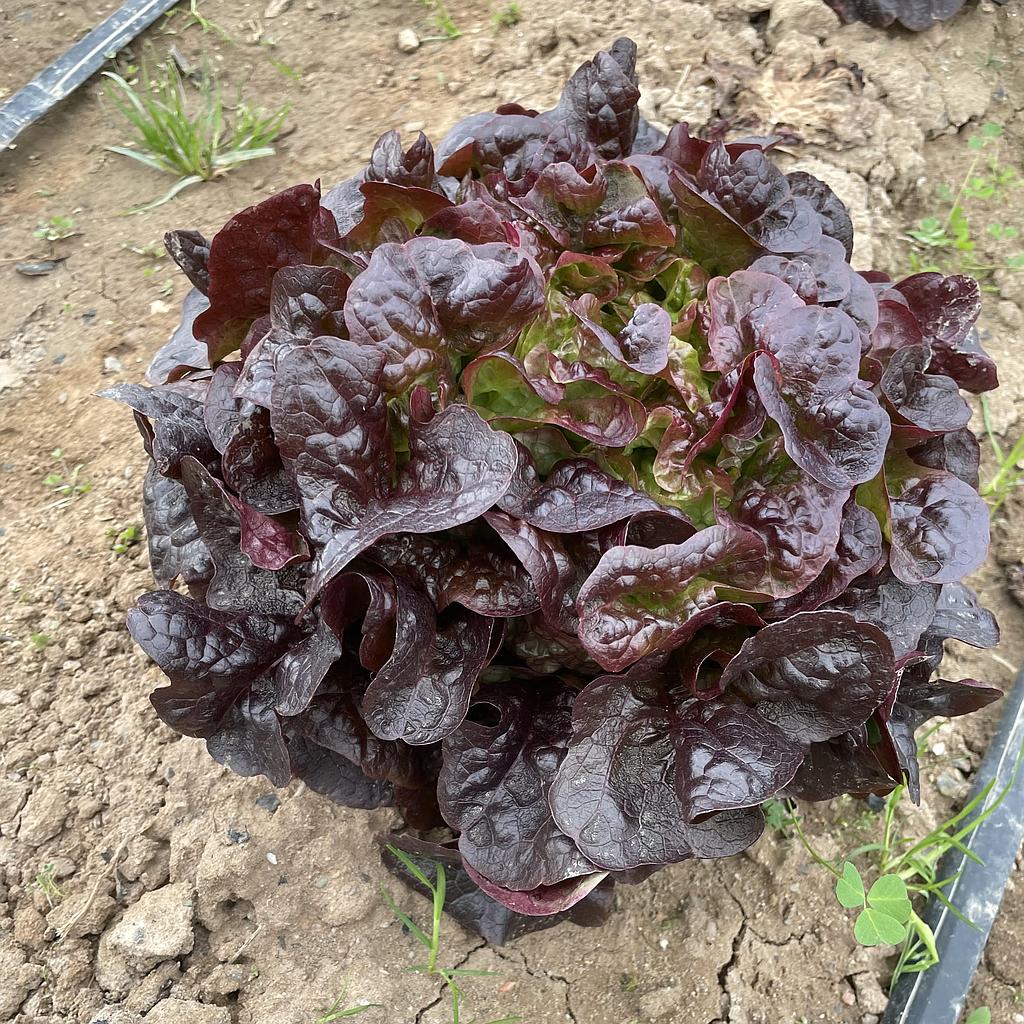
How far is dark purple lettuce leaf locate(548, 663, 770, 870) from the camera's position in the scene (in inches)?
56.9

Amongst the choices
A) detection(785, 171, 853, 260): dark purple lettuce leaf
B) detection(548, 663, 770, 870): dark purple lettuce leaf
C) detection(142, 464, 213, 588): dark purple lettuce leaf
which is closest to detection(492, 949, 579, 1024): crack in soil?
detection(548, 663, 770, 870): dark purple lettuce leaf

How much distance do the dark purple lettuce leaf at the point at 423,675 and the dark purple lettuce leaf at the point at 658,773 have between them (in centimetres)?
21

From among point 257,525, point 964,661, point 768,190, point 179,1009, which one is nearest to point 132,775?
point 179,1009

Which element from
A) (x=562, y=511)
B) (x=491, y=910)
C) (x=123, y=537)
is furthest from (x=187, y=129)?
(x=491, y=910)

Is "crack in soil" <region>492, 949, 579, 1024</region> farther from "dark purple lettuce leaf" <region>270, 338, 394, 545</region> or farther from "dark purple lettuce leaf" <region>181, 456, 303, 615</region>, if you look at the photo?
"dark purple lettuce leaf" <region>270, 338, 394, 545</region>

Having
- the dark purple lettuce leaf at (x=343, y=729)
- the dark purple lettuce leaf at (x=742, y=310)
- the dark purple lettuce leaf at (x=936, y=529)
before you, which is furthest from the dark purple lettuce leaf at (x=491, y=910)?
the dark purple lettuce leaf at (x=742, y=310)

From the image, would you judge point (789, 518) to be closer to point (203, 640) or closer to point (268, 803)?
point (203, 640)

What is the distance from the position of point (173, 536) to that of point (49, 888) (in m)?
0.96

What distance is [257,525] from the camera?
1.49 m

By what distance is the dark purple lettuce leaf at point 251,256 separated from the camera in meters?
1.58

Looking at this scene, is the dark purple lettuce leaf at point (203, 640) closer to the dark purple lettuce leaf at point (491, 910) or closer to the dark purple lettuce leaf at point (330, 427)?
the dark purple lettuce leaf at point (330, 427)

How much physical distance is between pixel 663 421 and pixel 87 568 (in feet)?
6.25

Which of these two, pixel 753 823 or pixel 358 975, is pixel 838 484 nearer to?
pixel 753 823

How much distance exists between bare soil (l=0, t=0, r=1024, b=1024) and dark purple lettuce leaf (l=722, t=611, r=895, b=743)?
89 centimetres
